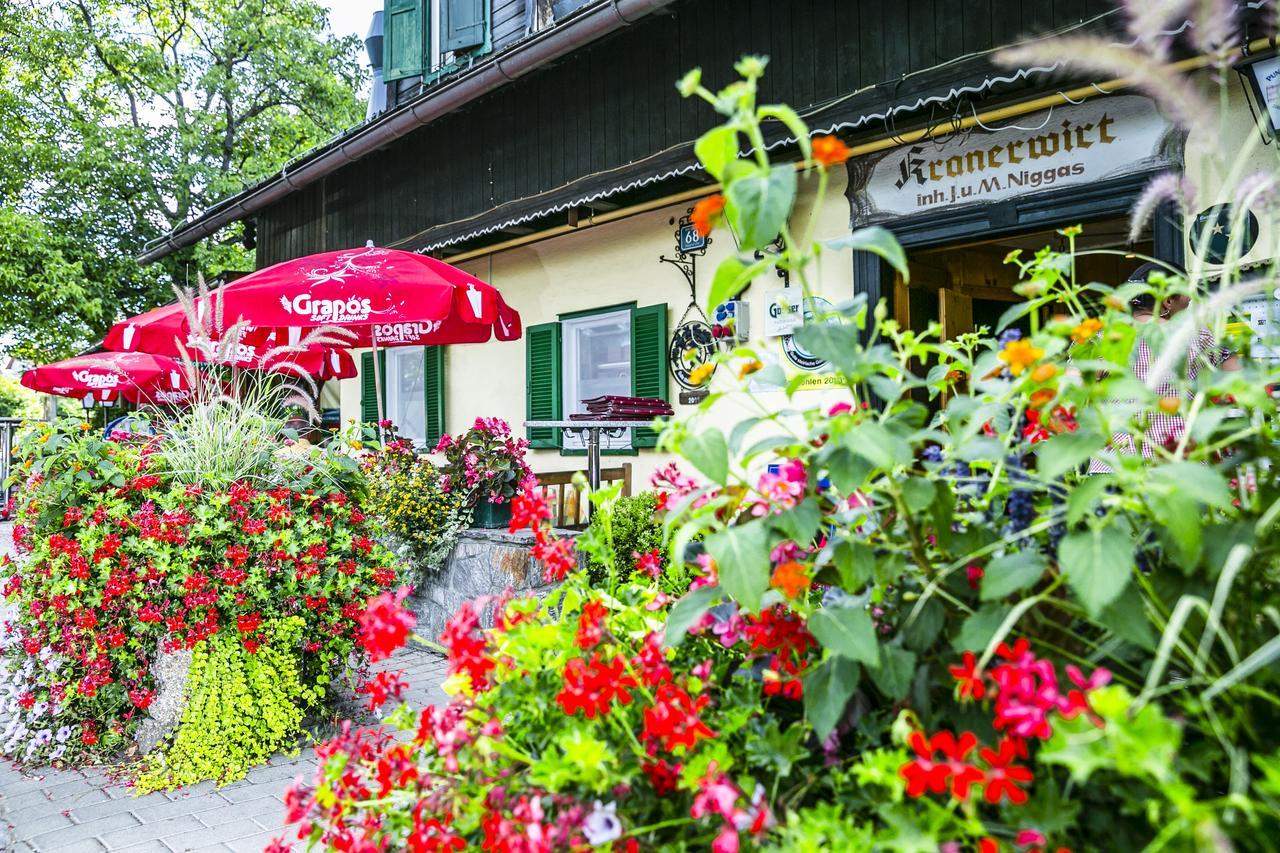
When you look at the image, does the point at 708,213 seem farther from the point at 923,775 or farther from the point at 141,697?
the point at 141,697

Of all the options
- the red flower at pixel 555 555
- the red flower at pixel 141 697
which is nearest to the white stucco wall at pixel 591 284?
the red flower at pixel 141 697

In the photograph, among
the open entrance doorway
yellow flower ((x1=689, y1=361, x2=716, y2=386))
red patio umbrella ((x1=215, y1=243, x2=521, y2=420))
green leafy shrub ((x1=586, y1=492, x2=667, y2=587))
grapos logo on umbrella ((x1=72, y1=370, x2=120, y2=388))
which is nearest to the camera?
yellow flower ((x1=689, y1=361, x2=716, y2=386))

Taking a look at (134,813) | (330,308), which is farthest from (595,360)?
(134,813)

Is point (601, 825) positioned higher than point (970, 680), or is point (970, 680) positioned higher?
point (970, 680)

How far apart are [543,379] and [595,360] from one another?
0.60m

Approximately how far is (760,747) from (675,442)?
43 centimetres

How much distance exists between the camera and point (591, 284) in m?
8.26

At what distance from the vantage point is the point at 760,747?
125cm

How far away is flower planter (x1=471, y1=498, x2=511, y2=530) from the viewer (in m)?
6.03

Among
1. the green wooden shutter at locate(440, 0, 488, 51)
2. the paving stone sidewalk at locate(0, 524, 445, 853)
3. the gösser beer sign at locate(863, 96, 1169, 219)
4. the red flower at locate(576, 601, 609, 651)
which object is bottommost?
the paving stone sidewalk at locate(0, 524, 445, 853)

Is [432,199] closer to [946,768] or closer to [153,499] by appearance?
[153,499]

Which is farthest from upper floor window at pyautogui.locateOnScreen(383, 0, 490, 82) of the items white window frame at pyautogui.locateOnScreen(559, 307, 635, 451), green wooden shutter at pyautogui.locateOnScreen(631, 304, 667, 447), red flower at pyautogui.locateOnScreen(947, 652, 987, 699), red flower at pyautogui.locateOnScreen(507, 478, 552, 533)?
red flower at pyautogui.locateOnScreen(947, 652, 987, 699)

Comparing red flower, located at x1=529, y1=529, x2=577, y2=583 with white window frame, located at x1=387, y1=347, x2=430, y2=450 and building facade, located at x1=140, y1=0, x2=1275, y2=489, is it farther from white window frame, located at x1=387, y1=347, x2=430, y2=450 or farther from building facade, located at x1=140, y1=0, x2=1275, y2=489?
white window frame, located at x1=387, y1=347, x2=430, y2=450

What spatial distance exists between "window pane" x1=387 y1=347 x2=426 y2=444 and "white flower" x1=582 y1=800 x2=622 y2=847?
9.55 metres
